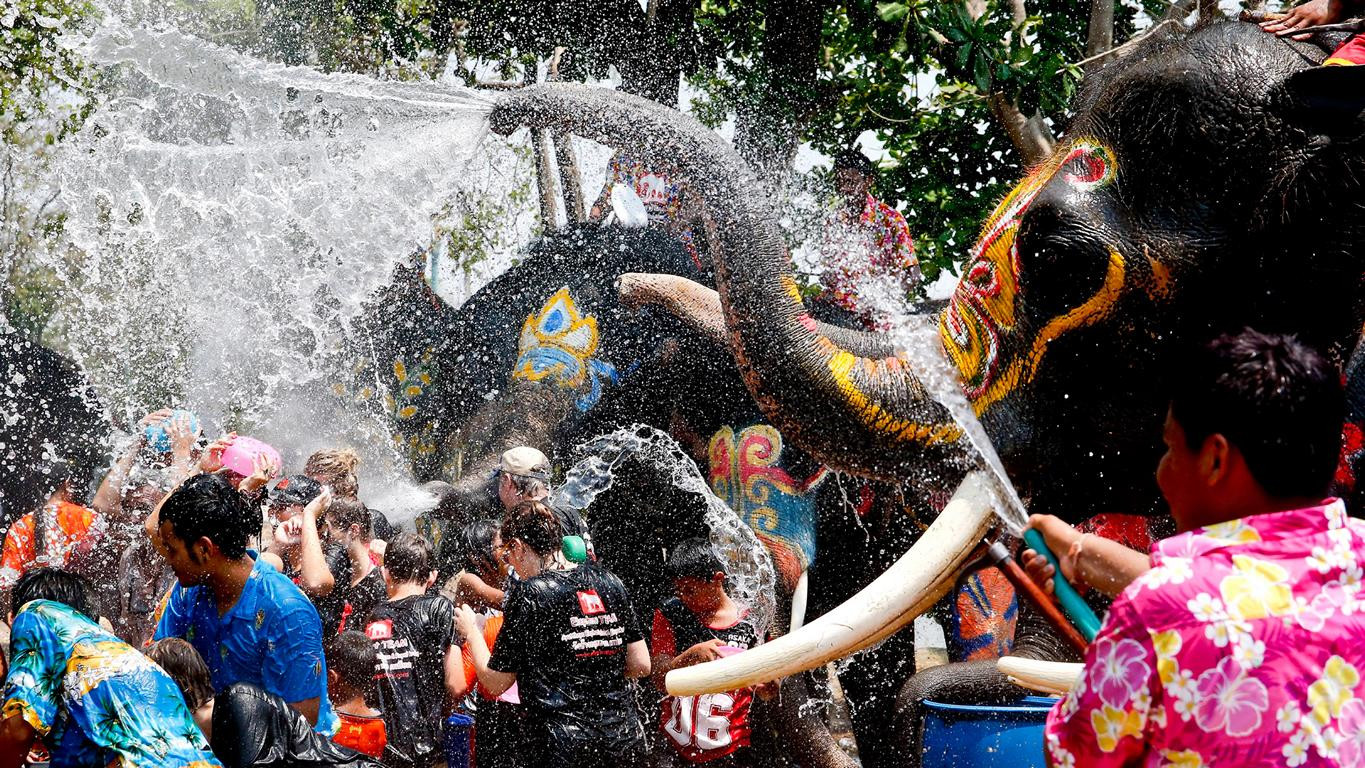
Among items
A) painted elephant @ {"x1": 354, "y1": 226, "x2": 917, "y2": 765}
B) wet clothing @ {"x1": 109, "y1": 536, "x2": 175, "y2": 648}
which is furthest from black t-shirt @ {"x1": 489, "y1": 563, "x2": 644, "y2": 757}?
wet clothing @ {"x1": 109, "y1": 536, "x2": 175, "y2": 648}

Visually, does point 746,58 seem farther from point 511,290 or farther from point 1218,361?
point 1218,361

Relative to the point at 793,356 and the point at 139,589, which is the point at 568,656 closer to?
the point at 793,356

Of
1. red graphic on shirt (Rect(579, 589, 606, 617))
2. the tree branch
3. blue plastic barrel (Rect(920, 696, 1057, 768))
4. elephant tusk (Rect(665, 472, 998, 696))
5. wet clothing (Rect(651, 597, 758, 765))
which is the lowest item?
wet clothing (Rect(651, 597, 758, 765))

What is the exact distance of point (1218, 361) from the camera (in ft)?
5.55

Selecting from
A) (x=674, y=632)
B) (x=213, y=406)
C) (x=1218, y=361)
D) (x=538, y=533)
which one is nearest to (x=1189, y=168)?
(x=1218, y=361)

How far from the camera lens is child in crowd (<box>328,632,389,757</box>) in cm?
478

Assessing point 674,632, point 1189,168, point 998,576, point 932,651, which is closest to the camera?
point 1189,168

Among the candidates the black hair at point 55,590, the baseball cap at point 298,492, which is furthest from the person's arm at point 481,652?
the black hair at point 55,590

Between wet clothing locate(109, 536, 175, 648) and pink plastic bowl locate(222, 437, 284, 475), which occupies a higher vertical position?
pink plastic bowl locate(222, 437, 284, 475)

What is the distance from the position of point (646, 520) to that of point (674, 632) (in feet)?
5.82

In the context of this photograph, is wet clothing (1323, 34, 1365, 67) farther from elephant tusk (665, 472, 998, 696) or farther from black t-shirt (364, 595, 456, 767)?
black t-shirt (364, 595, 456, 767)

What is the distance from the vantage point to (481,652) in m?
4.75

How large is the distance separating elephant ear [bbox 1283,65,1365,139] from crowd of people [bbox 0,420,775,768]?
2.38 meters

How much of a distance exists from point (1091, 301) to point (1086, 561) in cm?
111
